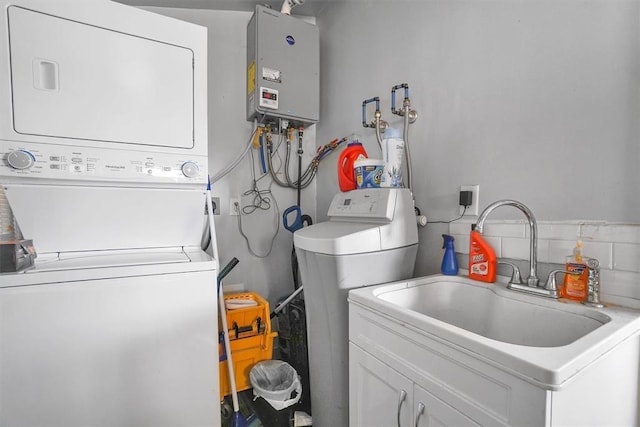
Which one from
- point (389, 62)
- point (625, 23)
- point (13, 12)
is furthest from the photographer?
point (389, 62)

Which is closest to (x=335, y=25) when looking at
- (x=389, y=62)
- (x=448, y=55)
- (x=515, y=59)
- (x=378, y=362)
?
(x=389, y=62)

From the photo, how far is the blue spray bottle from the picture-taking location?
130cm

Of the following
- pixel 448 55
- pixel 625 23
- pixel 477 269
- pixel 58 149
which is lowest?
pixel 477 269

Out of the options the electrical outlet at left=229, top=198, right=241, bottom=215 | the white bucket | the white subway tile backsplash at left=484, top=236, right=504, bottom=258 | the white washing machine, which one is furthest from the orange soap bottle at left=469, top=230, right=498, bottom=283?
the electrical outlet at left=229, top=198, right=241, bottom=215

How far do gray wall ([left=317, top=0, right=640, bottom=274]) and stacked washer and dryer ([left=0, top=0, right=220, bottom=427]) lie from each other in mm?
1147

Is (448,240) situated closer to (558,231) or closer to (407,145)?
(558,231)

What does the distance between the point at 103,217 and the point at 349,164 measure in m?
1.24

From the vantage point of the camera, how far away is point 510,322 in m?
1.05

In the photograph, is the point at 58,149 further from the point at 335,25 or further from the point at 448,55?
the point at 335,25

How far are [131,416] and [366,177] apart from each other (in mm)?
1446

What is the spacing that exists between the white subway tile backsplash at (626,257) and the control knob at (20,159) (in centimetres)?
215

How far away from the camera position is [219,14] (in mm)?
2221

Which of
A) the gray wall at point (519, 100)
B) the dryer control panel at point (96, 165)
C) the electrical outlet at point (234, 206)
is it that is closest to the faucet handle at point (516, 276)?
the gray wall at point (519, 100)

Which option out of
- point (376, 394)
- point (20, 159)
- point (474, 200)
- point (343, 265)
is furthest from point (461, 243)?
point (20, 159)
